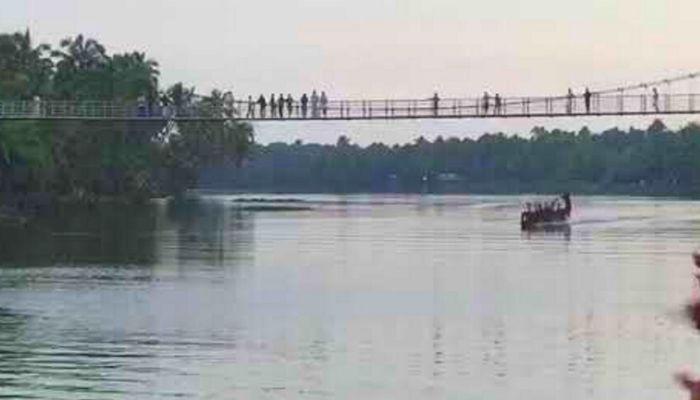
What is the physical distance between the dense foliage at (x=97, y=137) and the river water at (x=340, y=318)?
35.2 m

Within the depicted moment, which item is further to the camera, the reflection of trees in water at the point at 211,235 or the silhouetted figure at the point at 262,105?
the silhouetted figure at the point at 262,105

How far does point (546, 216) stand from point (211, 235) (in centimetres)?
2476

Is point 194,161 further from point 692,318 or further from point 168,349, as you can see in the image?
point 692,318

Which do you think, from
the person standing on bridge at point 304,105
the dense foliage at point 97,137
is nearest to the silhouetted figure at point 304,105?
the person standing on bridge at point 304,105

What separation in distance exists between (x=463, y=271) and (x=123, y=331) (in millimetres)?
20970

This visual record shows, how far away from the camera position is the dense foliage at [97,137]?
105 meters

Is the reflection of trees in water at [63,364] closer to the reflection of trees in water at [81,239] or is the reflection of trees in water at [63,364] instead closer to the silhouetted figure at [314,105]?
the reflection of trees in water at [81,239]

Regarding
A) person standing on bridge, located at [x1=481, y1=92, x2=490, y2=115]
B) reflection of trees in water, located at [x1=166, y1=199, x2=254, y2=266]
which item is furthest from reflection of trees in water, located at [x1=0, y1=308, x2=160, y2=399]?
person standing on bridge, located at [x1=481, y1=92, x2=490, y2=115]

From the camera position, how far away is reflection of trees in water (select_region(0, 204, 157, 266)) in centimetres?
5535

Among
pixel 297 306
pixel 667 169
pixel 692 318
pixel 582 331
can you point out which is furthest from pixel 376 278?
pixel 667 169

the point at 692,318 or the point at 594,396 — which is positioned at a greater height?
the point at 692,318

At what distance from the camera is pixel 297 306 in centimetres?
3775

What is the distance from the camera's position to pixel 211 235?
3000 inches

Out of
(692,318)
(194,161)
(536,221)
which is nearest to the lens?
(692,318)
